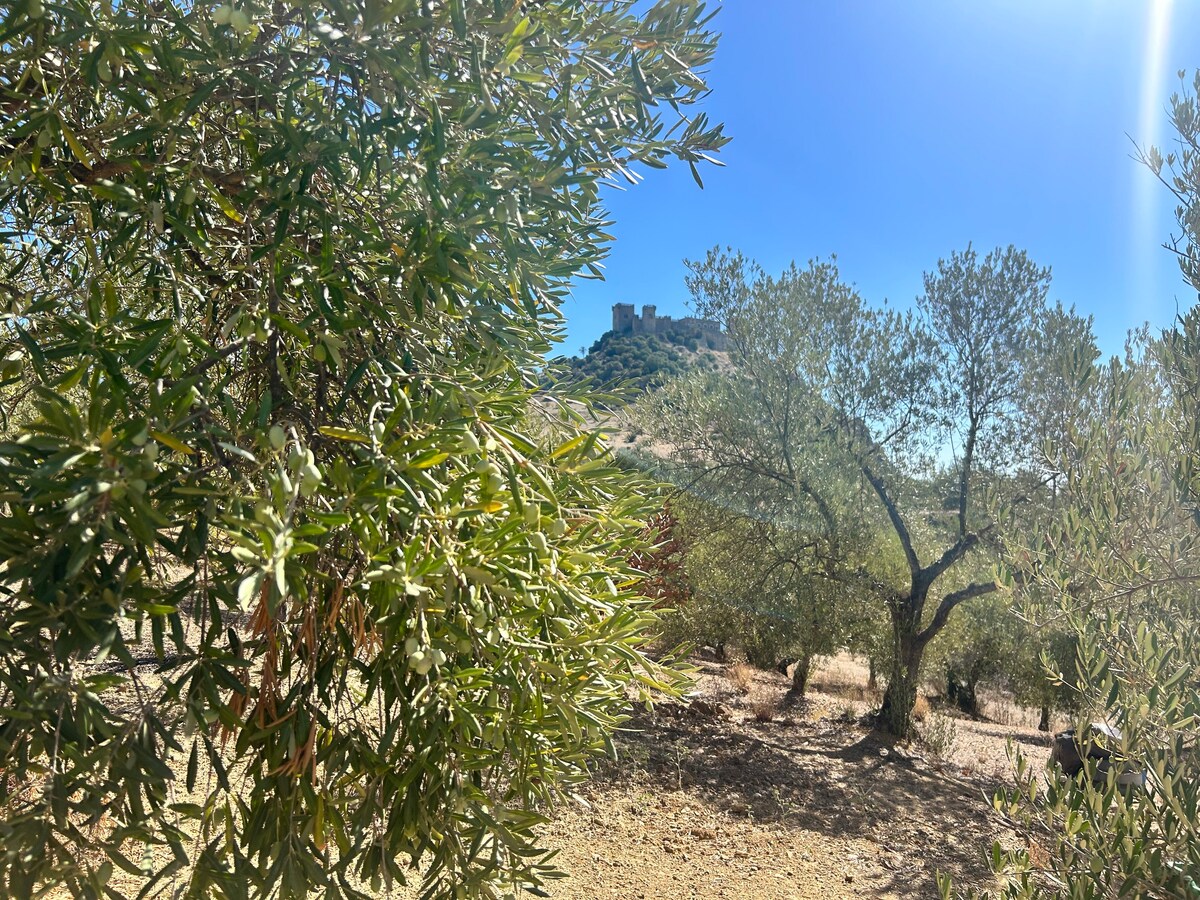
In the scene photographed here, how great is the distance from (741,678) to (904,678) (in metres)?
3.94

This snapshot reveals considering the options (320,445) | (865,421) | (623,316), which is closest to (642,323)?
(623,316)

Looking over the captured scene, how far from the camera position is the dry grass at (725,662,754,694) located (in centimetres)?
1336

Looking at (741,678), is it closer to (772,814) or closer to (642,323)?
(772,814)

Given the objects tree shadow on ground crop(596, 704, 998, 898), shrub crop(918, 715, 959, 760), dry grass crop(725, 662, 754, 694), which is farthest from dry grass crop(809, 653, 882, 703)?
tree shadow on ground crop(596, 704, 998, 898)

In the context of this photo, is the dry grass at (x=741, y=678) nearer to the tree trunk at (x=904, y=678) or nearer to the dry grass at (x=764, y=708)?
the dry grass at (x=764, y=708)

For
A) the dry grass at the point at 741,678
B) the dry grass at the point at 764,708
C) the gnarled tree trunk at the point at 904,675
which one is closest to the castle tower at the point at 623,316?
the dry grass at the point at 741,678

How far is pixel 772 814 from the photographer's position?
7480 millimetres

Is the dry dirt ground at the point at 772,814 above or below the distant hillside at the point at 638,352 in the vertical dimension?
below

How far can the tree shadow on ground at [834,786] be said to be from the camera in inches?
270

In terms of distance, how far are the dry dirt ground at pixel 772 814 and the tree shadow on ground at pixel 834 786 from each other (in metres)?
0.02

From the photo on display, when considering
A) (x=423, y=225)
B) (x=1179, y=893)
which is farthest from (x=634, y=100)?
(x=1179, y=893)

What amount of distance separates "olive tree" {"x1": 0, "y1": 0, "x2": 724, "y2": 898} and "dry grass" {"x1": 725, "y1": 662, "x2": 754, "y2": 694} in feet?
38.7

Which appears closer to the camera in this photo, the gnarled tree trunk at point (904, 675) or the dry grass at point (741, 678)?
the gnarled tree trunk at point (904, 675)

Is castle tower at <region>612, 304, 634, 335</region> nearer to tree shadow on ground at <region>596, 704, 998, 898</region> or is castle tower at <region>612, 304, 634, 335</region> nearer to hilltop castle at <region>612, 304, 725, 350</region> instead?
hilltop castle at <region>612, 304, 725, 350</region>
